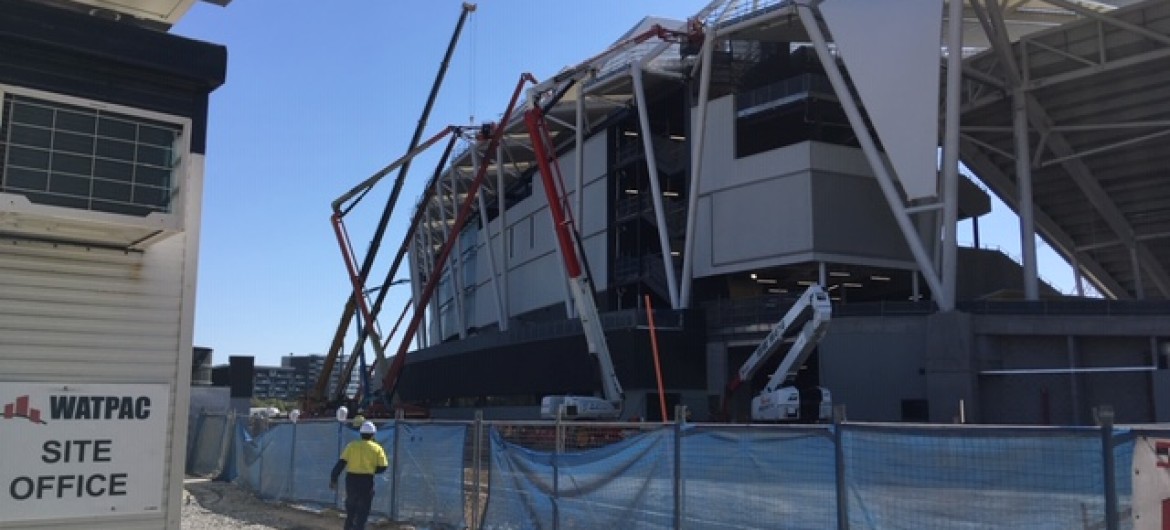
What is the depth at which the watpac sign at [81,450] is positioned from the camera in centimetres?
642

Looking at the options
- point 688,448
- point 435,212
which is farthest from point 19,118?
point 435,212

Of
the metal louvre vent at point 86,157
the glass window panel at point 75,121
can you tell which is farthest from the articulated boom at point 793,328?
the glass window panel at point 75,121

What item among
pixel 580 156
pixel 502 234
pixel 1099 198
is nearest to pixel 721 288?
pixel 580 156

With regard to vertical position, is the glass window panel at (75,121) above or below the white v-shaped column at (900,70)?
below

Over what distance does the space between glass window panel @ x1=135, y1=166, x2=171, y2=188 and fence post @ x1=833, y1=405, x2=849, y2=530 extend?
5471 millimetres

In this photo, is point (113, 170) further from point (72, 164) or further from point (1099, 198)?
point (1099, 198)

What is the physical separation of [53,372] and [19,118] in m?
1.77

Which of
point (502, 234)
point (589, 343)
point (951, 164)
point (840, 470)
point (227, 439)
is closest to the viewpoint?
point (840, 470)

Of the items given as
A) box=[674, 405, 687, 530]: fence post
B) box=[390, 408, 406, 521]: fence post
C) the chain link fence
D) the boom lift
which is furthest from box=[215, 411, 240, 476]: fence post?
box=[674, 405, 687, 530]: fence post

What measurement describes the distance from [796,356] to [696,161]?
13602 mm

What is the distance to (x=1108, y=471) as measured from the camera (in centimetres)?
616

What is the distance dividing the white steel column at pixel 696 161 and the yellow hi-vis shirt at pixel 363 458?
28579 millimetres

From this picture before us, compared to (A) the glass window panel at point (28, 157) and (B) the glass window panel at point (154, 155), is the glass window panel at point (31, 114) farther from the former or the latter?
(B) the glass window panel at point (154, 155)

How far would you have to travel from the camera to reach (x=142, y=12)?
792cm
